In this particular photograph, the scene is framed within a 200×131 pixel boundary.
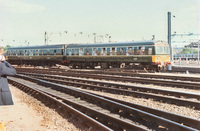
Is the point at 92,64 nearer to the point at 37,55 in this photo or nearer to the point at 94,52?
the point at 94,52

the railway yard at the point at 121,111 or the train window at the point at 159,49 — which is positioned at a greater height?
the train window at the point at 159,49

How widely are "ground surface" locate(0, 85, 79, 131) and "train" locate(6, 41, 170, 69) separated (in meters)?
16.8

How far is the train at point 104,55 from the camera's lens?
83.5ft

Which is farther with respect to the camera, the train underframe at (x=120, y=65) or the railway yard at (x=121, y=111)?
the train underframe at (x=120, y=65)

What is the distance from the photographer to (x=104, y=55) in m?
29.1

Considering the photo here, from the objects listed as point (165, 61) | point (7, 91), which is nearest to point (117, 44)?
point (165, 61)

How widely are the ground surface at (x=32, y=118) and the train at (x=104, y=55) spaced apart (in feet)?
55.1

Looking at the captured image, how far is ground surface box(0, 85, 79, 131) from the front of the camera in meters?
6.92

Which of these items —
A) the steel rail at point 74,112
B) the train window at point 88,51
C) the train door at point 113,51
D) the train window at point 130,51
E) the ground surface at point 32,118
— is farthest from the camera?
the train window at point 88,51

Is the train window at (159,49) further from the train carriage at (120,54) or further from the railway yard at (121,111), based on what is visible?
the railway yard at (121,111)

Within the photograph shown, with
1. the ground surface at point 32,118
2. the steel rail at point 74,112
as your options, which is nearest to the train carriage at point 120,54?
the steel rail at point 74,112

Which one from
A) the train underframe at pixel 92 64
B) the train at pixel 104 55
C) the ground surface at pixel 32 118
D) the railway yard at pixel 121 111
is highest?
the train at pixel 104 55

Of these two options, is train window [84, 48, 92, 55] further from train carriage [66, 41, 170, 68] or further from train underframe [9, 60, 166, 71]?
train underframe [9, 60, 166, 71]

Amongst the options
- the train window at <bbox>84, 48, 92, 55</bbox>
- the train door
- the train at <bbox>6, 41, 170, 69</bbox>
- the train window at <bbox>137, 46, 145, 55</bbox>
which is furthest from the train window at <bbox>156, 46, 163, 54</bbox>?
the train window at <bbox>84, 48, 92, 55</bbox>
